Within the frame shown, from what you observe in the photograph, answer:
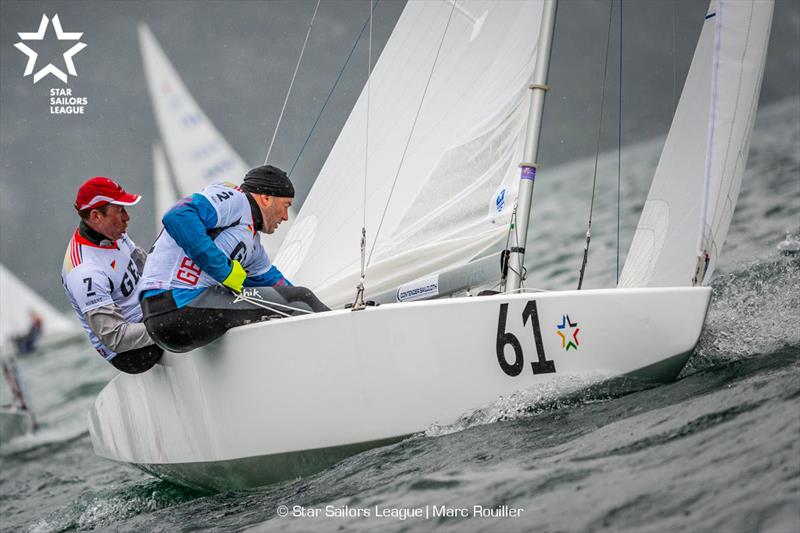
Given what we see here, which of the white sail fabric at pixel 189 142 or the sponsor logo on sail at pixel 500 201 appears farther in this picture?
the white sail fabric at pixel 189 142

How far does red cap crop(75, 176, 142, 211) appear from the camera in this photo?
266 cm

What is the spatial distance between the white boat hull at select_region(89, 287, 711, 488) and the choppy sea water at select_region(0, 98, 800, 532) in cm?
6

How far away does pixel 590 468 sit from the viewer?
1.73 metres

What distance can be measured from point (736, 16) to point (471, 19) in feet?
3.18

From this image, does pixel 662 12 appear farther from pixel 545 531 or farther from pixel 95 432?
pixel 545 531

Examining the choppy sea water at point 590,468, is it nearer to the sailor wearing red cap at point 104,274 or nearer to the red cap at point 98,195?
the sailor wearing red cap at point 104,274

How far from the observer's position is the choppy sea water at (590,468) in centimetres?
149

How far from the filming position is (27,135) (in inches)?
423

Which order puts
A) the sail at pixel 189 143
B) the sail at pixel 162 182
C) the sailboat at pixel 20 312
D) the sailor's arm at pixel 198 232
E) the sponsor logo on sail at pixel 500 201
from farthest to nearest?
the sailboat at pixel 20 312, the sail at pixel 162 182, the sail at pixel 189 143, the sponsor logo on sail at pixel 500 201, the sailor's arm at pixel 198 232

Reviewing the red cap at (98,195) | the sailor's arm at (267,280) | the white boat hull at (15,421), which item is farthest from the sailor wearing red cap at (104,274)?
the white boat hull at (15,421)

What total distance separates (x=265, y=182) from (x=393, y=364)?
23.8 inches

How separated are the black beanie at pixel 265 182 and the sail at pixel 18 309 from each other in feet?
20.2

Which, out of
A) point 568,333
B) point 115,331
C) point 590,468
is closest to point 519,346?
point 568,333

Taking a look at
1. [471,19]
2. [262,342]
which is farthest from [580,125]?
[262,342]
